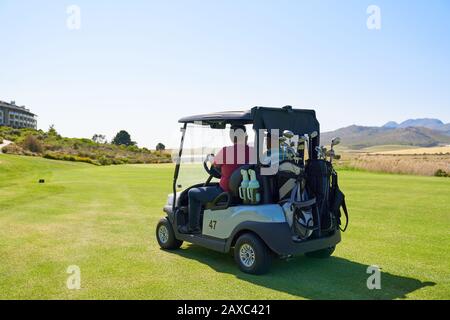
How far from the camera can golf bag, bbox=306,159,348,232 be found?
21.3 ft

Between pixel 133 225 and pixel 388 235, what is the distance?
5.39 meters

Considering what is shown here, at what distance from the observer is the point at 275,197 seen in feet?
21.1

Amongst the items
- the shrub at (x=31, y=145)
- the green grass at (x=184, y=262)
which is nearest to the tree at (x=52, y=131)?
the shrub at (x=31, y=145)

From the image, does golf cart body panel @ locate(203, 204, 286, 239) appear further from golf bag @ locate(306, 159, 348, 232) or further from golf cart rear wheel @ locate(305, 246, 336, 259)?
golf cart rear wheel @ locate(305, 246, 336, 259)

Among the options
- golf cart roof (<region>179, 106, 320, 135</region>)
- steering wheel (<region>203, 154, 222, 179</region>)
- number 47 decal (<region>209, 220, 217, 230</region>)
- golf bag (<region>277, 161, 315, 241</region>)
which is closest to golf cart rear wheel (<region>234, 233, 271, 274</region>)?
golf bag (<region>277, 161, 315, 241</region>)

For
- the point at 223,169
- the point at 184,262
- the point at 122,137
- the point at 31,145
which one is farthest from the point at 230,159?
the point at 122,137

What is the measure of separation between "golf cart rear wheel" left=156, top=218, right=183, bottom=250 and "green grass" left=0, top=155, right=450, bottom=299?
0.14 m

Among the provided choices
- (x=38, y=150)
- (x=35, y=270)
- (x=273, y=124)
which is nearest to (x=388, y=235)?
(x=273, y=124)

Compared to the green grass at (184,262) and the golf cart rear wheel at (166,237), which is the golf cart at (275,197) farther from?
the golf cart rear wheel at (166,237)

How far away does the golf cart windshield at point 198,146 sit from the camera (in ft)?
24.5

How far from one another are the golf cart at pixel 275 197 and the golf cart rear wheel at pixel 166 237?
52cm

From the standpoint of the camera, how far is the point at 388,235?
9219 millimetres

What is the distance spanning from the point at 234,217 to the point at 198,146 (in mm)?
1499

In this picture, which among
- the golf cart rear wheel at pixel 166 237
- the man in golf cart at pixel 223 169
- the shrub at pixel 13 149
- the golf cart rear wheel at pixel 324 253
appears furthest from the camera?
the shrub at pixel 13 149
